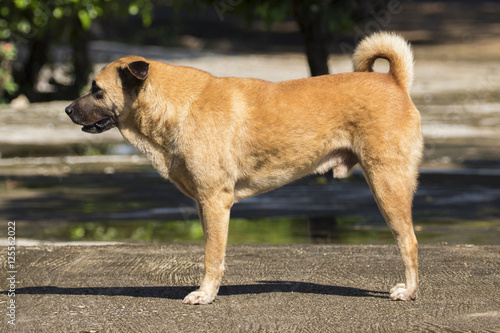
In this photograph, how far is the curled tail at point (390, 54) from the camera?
6512mm

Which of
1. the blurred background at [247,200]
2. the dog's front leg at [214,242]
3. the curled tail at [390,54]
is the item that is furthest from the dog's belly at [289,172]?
the blurred background at [247,200]

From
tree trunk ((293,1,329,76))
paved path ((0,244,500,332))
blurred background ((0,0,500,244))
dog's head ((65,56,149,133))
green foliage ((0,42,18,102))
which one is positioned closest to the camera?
paved path ((0,244,500,332))

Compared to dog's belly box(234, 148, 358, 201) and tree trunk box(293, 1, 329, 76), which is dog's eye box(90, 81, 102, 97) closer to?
dog's belly box(234, 148, 358, 201)

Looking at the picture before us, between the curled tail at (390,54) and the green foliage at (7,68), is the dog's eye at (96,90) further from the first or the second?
the green foliage at (7,68)

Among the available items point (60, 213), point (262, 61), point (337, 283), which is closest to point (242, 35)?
point (262, 61)

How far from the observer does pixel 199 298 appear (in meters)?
6.20

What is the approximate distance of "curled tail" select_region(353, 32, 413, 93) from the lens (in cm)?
651

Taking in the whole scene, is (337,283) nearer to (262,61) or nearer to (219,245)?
(219,245)

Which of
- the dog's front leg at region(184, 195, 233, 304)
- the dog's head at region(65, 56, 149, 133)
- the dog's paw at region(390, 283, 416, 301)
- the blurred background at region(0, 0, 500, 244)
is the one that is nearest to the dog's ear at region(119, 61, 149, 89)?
the dog's head at region(65, 56, 149, 133)

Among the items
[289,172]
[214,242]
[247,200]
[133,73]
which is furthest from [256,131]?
[247,200]

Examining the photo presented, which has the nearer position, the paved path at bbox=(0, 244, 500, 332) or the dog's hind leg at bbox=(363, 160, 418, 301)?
the paved path at bbox=(0, 244, 500, 332)

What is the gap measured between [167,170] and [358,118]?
1502mm

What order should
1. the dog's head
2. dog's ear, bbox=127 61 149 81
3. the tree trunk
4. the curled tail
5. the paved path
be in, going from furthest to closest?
the tree trunk
the curled tail
the dog's head
dog's ear, bbox=127 61 149 81
the paved path

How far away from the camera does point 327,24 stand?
42.8ft
